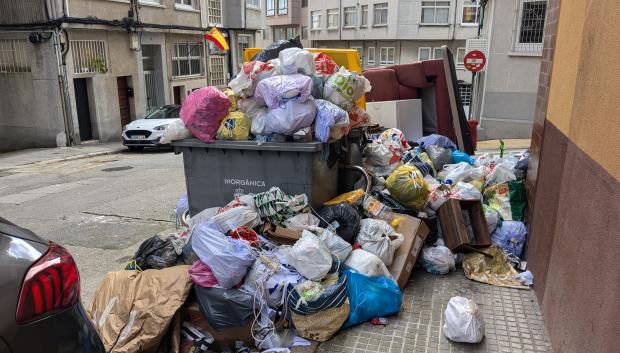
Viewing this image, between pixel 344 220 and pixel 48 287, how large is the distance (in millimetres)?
2630

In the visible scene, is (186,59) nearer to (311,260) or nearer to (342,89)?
(342,89)

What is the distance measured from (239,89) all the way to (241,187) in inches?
37.5

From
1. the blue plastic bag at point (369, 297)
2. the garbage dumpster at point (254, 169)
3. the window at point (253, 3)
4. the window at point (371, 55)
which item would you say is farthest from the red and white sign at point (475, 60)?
the window at point (371, 55)

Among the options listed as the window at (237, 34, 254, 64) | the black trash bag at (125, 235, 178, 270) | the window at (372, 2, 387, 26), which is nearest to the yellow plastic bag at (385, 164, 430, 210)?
the black trash bag at (125, 235, 178, 270)

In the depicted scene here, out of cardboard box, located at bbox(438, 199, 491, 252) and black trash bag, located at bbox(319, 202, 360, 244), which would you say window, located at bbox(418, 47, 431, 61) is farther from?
black trash bag, located at bbox(319, 202, 360, 244)

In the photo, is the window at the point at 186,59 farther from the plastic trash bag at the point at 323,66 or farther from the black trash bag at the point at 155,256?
the black trash bag at the point at 155,256

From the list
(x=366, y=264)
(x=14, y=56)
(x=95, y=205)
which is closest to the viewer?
(x=366, y=264)

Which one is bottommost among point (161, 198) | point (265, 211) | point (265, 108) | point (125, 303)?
point (161, 198)

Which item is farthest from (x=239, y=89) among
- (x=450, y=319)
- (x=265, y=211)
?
(x=450, y=319)

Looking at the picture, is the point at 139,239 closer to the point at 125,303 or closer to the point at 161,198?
the point at 161,198

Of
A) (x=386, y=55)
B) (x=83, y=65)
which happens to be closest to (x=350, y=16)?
(x=386, y=55)

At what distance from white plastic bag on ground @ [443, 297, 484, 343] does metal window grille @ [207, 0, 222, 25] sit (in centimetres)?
2103

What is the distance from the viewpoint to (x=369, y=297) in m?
3.64

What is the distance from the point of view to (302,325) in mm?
3432
